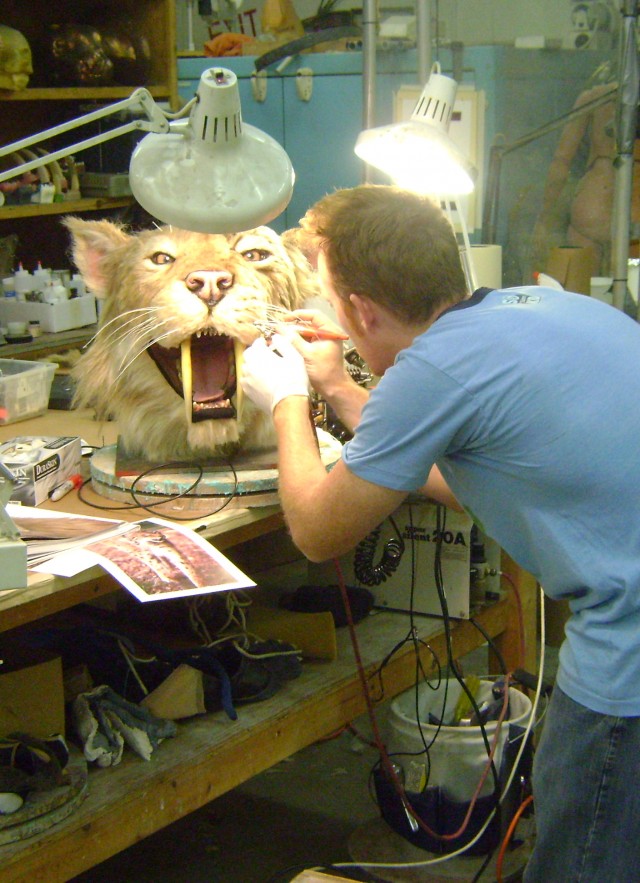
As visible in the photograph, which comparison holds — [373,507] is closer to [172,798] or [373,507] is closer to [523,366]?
[523,366]

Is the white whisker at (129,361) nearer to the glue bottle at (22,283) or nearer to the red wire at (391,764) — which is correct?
the red wire at (391,764)

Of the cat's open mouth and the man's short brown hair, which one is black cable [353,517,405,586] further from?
the man's short brown hair

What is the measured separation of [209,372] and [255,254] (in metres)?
0.23

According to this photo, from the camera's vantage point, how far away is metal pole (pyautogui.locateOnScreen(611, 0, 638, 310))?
2.87 m

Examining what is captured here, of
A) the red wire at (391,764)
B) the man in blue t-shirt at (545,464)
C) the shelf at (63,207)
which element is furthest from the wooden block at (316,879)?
the shelf at (63,207)

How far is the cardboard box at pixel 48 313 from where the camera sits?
336 centimetres

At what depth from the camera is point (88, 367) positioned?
1.94 meters

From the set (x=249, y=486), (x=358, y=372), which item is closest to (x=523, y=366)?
(x=249, y=486)

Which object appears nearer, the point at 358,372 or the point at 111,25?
the point at 358,372

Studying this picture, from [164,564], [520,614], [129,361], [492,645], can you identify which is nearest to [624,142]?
[520,614]

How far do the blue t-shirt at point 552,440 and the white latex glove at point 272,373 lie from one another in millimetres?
335

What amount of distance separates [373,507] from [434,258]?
353 mm

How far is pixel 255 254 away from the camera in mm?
1908

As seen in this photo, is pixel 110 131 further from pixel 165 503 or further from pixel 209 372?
pixel 165 503
